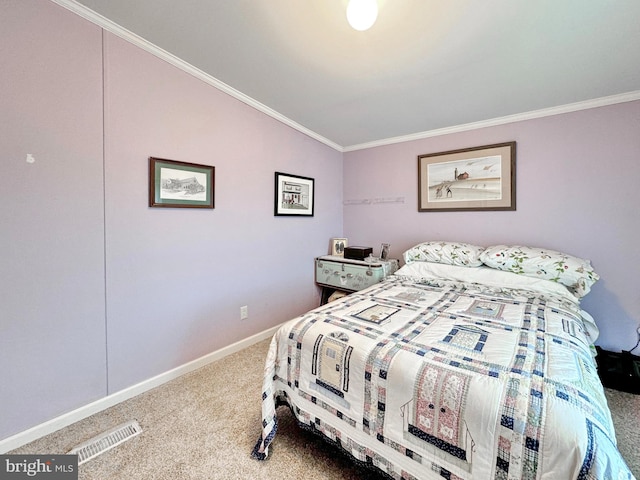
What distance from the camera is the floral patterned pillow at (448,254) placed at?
244cm

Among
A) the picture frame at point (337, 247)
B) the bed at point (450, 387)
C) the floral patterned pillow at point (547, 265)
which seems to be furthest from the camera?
the picture frame at point (337, 247)

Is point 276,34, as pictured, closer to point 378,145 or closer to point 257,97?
point 257,97

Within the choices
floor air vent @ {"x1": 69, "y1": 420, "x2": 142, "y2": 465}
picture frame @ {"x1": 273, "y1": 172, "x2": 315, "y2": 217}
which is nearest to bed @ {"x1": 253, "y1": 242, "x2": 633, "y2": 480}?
floor air vent @ {"x1": 69, "y1": 420, "x2": 142, "y2": 465}

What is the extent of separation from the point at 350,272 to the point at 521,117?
229 centimetres

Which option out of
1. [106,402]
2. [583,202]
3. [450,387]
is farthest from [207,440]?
[583,202]

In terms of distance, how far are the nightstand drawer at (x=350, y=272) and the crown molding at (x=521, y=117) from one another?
153 cm

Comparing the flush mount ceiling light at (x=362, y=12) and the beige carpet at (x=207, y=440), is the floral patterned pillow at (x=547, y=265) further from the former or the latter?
the flush mount ceiling light at (x=362, y=12)

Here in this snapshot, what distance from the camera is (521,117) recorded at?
2494 millimetres

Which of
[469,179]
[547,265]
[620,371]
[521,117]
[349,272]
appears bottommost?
[620,371]

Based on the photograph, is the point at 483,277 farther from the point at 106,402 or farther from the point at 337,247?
the point at 106,402

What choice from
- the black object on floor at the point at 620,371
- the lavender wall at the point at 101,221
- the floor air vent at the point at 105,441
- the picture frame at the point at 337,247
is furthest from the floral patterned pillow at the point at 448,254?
the floor air vent at the point at 105,441

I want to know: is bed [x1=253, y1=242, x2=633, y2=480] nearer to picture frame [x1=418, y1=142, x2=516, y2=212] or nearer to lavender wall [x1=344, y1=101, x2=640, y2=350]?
lavender wall [x1=344, y1=101, x2=640, y2=350]

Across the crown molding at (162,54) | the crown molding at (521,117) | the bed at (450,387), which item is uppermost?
the crown molding at (162,54)

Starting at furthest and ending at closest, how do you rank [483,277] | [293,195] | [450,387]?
[293,195] < [483,277] < [450,387]
